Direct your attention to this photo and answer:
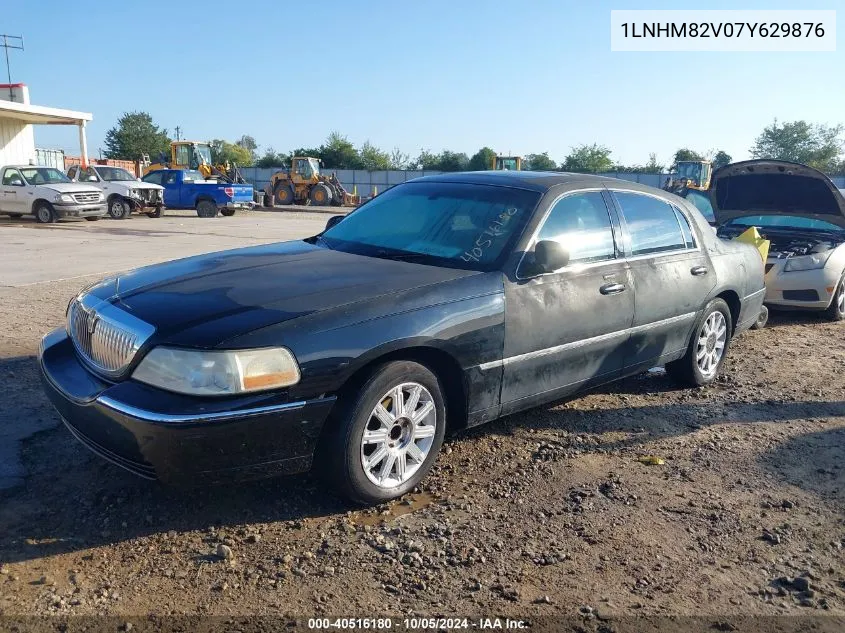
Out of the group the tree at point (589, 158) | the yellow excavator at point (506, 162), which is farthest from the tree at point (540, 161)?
the yellow excavator at point (506, 162)

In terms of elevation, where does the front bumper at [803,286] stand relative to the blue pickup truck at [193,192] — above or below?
below

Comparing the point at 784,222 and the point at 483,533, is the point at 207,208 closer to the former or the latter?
the point at 784,222

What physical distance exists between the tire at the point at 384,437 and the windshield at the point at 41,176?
1998 cm

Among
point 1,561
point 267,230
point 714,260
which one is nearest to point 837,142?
point 267,230

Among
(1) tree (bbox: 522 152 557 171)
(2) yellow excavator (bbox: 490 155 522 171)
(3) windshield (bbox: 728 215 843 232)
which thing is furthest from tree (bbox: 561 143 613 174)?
(3) windshield (bbox: 728 215 843 232)

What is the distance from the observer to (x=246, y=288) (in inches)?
140

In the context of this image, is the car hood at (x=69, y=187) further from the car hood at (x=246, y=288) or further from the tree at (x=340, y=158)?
the tree at (x=340, y=158)

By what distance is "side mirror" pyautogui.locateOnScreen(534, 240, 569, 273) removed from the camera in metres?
3.95

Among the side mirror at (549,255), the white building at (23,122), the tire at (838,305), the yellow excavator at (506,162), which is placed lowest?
the tire at (838,305)

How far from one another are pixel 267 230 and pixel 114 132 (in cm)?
6047

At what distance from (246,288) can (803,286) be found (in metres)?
6.86

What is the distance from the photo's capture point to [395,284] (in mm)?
3623

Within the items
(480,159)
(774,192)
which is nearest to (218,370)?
(774,192)

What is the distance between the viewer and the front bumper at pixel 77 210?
19.7 m
